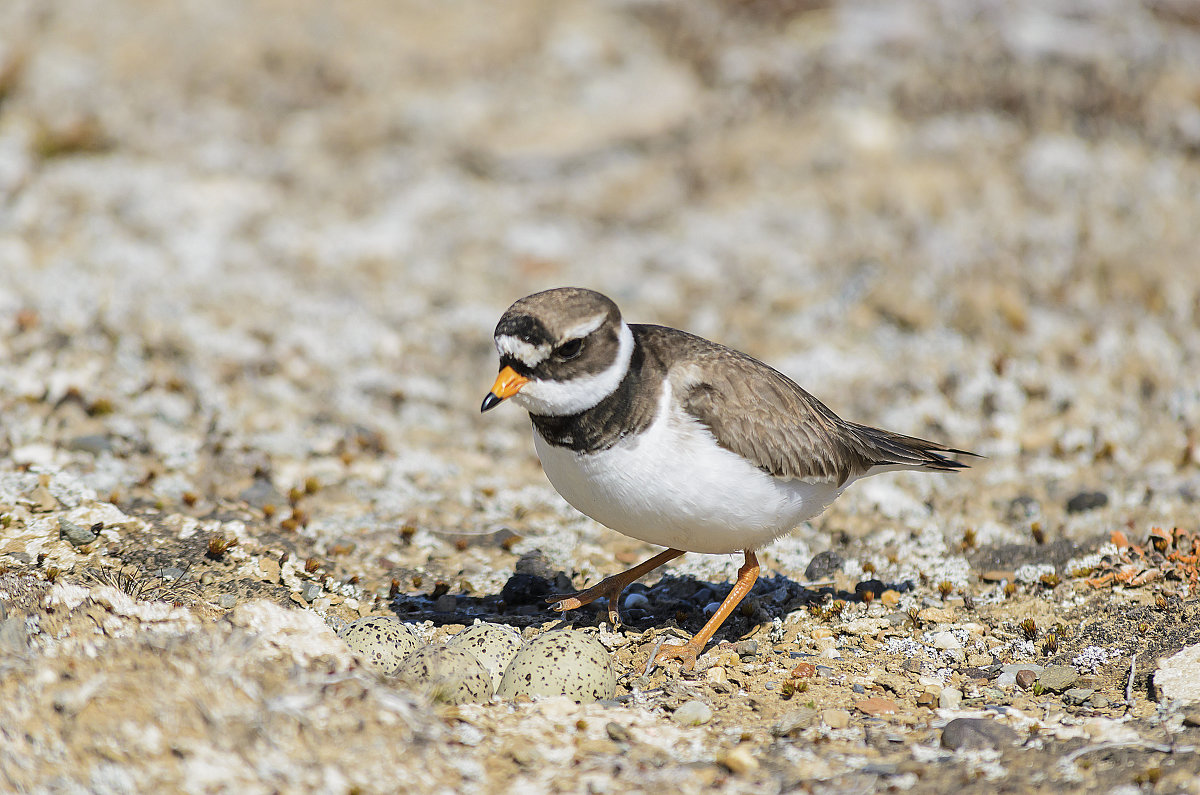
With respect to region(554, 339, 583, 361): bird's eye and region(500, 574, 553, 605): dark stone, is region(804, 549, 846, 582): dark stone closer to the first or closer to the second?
region(500, 574, 553, 605): dark stone

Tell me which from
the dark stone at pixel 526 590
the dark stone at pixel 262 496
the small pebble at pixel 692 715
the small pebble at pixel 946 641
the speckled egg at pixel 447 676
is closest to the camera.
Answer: the speckled egg at pixel 447 676

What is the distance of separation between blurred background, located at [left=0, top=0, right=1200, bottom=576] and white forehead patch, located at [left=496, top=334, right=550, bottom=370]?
2.54 meters

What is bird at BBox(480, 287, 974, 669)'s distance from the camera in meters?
5.20

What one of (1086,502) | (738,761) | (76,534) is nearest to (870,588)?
(1086,502)

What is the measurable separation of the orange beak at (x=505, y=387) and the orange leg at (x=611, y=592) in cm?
155

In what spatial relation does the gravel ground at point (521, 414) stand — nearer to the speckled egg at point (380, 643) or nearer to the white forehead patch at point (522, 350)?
the speckled egg at point (380, 643)

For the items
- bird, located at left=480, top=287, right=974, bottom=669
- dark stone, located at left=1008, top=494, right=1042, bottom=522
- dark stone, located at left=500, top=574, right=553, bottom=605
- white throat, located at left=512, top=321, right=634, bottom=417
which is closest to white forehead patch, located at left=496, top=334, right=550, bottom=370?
bird, located at left=480, top=287, right=974, bottom=669

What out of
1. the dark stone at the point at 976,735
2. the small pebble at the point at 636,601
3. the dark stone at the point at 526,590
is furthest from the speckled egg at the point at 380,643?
the dark stone at the point at 976,735

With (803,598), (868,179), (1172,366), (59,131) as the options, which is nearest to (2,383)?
(59,131)

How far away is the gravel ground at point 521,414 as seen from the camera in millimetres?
4547

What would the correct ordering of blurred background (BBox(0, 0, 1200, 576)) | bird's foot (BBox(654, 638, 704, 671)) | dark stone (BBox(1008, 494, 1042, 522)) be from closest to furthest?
bird's foot (BBox(654, 638, 704, 671)) → dark stone (BBox(1008, 494, 1042, 522)) → blurred background (BBox(0, 0, 1200, 576))

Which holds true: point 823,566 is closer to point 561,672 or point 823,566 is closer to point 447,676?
point 561,672

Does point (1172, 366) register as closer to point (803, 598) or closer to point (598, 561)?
point (803, 598)

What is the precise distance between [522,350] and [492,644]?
4.97ft
